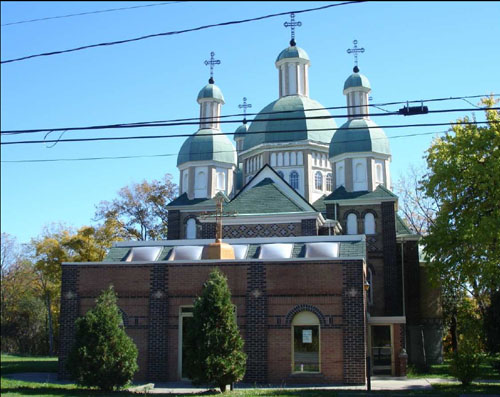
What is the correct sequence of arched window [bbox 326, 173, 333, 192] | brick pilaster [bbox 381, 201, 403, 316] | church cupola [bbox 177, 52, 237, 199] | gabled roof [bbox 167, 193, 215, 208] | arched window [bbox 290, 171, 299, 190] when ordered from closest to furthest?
brick pilaster [bbox 381, 201, 403, 316]
gabled roof [bbox 167, 193, 215, 208]
arched window [bbox 290, 171, 299, 190]
church cupola [bbox 177, 52, 237, 199]
arched window [bbox 326, 173, 333, 192]

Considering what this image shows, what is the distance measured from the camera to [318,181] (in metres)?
42.6

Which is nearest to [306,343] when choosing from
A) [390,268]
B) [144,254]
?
[144,254]

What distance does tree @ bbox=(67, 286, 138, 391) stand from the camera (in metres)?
18.3

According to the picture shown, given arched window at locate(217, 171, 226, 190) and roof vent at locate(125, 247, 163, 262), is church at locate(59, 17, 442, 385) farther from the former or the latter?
arched window at locate(217, 171, 226, 190)

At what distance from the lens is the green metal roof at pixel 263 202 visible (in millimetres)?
31938

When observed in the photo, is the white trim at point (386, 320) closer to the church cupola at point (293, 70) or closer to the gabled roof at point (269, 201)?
the gabled roof at point (269, 201)

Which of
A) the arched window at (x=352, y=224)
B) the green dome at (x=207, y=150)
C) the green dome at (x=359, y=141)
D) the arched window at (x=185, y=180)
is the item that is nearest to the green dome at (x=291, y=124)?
the green dome at (x=207, y=150)

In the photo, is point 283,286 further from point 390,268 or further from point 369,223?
point 369,223

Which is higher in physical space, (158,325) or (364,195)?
(364,195)

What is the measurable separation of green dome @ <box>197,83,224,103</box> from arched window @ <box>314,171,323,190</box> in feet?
29.3

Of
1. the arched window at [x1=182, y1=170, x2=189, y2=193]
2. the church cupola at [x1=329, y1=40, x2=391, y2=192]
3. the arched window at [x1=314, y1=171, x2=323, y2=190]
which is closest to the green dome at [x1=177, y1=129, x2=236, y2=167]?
the arched window at [x1=182, y1=170, x2=189, y2=193]

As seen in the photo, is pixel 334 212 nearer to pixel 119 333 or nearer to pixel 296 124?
pixel 296 124

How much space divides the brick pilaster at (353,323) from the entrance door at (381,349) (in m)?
4.13

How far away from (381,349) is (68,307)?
12.3 meters
